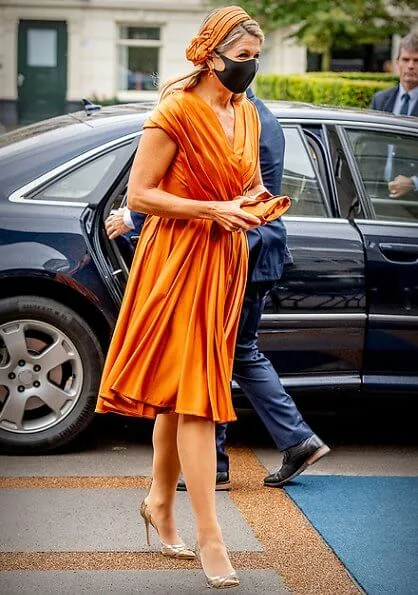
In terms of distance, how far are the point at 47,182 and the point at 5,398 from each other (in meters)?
1.02

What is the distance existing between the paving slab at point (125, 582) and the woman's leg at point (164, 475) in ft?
0.58

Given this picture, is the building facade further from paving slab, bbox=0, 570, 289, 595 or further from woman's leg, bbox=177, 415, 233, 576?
woman's leg, bbox=177, 415, 233, 576

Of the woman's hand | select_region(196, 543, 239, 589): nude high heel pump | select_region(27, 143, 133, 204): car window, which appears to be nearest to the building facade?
select_region(27, 143, 133, 204): car window

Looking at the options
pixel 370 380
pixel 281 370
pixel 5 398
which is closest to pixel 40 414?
pixel 5 398

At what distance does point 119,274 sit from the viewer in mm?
6137

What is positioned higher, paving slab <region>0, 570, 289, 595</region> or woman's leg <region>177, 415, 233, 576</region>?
woman's leg <region>177, 415, 233, 576</region>

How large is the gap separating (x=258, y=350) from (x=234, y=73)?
179 centimetres

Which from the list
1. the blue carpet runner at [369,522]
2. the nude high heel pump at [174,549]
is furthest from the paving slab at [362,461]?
the nude high heel pump at [174,549]

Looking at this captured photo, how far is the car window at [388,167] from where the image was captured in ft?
21.7

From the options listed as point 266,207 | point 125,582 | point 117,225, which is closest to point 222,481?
point 117,225

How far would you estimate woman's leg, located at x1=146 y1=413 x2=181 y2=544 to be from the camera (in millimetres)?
4652

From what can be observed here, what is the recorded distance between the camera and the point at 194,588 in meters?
4.49

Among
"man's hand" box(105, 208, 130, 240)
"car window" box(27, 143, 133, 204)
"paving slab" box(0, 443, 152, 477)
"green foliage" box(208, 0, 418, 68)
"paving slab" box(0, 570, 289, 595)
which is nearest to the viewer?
"paving slab" box(0, 570, 289, 595)

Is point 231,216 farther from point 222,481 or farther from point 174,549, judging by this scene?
point 222,481
